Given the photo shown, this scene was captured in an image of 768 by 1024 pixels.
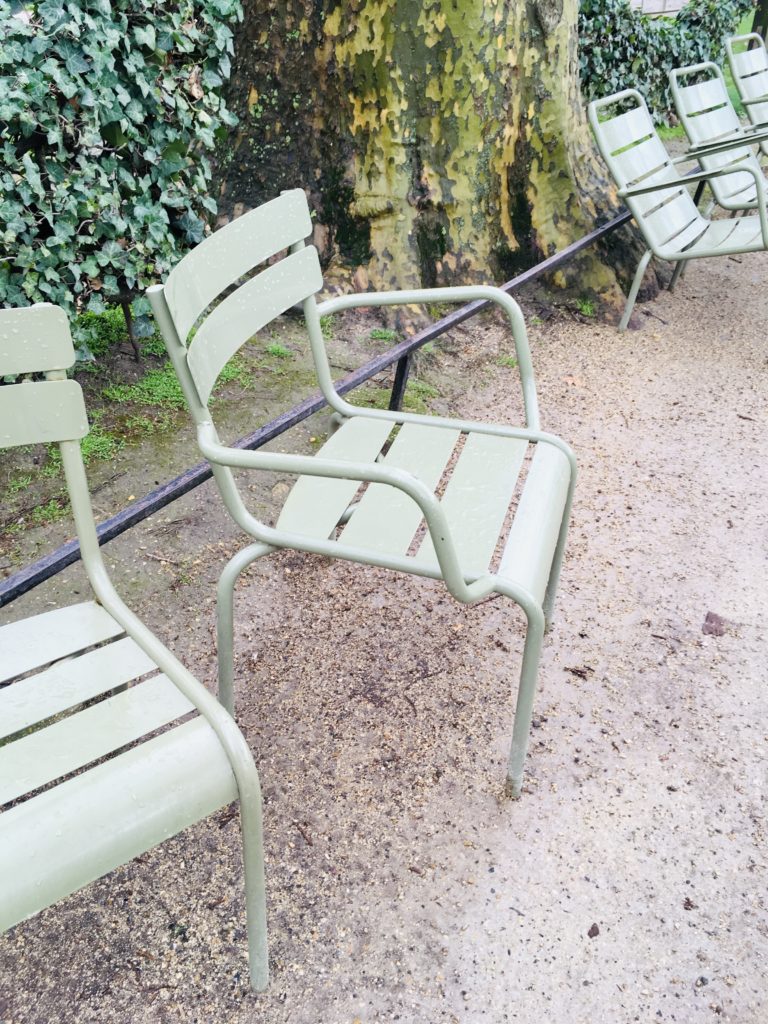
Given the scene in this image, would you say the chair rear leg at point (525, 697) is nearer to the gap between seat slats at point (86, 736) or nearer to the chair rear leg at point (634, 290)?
the gap between seat slats at point (86, 736)

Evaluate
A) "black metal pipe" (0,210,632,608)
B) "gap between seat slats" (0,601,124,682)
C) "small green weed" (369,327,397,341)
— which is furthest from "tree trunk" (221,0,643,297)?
"gap between seat slats" (0,601,124,682)

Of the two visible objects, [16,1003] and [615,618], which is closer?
[16,1003]

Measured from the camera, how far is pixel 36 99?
240cm

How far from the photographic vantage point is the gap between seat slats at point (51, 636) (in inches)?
51.3

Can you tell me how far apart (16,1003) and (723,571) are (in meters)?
2.12

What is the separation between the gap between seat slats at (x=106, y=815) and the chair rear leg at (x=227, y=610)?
17.5 inches

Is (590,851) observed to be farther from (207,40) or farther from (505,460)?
(207,40)

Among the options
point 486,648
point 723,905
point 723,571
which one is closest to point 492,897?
point 723,905

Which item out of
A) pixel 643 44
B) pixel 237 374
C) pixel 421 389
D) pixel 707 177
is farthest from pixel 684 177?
pixel 643 44

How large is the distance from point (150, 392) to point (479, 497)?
1.86 m

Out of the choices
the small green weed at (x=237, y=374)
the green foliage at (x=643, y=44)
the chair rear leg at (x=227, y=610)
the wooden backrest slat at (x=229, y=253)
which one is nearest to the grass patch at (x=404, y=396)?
the small green weed at (x=237, y=374)

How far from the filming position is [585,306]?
4.18 metres

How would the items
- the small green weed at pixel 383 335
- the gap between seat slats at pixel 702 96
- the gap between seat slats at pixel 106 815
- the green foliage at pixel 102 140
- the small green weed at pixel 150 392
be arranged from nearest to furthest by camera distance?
the gap between seat slats at pixel 106 815
the green foliage at pixel 102 140
the small green weed at pixel 150 392
the small green weed at pixel 383 335
the gap between seat slats at pixel 702 96

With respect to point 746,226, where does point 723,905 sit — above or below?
below
